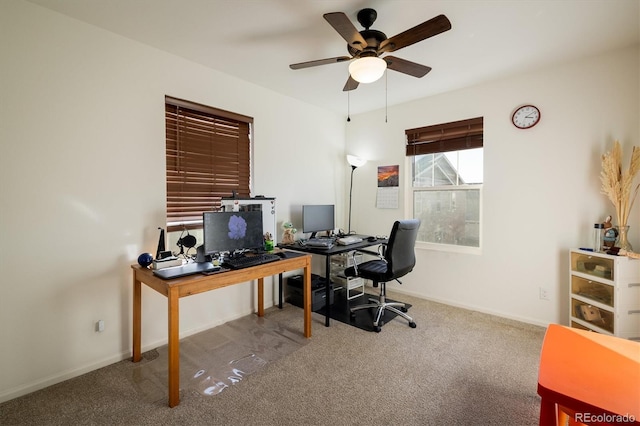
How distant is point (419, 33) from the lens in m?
1.75

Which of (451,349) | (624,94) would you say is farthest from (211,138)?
(624,94)

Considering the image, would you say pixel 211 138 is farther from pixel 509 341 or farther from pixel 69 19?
pixel 509 341

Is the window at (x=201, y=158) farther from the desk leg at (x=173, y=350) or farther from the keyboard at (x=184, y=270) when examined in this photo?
the desk leg at (x=173, y=350)

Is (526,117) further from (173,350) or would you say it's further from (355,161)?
(173,350)

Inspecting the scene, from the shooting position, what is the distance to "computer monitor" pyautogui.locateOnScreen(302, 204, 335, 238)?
11.5 ft

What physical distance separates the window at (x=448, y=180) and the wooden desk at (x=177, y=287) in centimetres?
192

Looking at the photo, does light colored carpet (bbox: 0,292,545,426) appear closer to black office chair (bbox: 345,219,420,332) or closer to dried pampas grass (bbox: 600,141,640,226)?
black office chair (bbox: 345,219,420,332)

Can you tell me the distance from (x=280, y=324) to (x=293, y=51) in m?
2.59

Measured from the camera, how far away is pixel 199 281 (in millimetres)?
1923

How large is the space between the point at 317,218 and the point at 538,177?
2395 mm

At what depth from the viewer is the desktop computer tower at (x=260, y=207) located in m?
2.76

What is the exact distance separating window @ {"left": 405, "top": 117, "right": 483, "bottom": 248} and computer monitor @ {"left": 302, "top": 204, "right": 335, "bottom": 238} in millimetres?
1144

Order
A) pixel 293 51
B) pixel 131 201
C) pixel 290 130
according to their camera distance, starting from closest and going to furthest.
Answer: pixel 131 201
pixel 293 51
pixel 290 130

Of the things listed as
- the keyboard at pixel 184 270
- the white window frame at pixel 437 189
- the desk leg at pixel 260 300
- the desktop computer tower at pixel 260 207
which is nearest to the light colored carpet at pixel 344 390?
the desk leg at pixel 260 300
